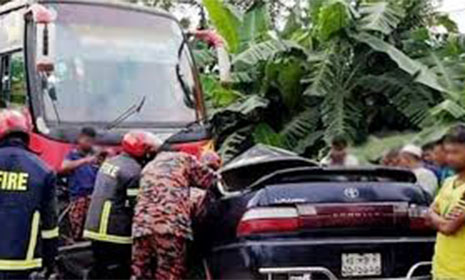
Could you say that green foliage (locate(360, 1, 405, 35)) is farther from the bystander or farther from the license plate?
the license plate

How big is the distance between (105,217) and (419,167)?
2549 mm

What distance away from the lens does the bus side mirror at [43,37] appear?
8.00 meters

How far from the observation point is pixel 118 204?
6.72 m

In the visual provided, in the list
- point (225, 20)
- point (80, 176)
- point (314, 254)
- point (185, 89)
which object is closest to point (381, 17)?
point (225, 20)

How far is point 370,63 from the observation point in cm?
1163

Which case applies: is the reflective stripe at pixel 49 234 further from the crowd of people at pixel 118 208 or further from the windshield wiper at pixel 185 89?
the windshield wiper at pixel 185 89

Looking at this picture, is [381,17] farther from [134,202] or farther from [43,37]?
[134,202]

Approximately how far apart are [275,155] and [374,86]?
15.5 ft

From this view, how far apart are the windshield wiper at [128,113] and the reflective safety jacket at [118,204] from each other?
2173 mm

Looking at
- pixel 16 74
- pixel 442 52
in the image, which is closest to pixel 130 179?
pixel 16 74

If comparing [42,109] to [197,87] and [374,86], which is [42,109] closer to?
[197,87]

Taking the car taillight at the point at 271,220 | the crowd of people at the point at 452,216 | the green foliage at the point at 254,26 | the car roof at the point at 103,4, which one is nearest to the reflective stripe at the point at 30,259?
the car taillight at the point at 271,220

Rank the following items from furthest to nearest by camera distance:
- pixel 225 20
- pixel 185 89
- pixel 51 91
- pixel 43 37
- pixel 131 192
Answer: pixel 225 20
pixel 185 89
pixel 51 91
pixel 43 37
pixel 131 192

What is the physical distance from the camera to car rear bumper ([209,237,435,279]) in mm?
5539
